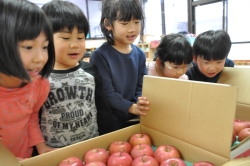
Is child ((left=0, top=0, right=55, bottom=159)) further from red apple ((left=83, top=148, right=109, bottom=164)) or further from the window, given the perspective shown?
the window

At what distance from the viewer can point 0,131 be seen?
2.39 feet

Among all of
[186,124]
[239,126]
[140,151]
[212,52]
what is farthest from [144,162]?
[212,52]

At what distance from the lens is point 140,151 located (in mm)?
742

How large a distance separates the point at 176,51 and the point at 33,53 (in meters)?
0.75

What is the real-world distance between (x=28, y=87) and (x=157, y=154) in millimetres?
530

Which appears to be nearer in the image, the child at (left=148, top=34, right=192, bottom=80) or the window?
the child at (left=148, top=34, right=192, bottom=80)

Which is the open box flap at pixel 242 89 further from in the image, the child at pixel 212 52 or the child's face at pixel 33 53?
the child's face at pixel 33 53

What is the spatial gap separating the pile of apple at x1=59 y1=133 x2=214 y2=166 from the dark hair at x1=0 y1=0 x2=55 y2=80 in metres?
0.34

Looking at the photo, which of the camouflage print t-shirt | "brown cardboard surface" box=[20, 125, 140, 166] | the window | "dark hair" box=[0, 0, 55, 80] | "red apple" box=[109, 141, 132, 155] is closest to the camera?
"dark hair" box=[0, 0, 55, 80]

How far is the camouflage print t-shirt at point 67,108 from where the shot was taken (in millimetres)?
871

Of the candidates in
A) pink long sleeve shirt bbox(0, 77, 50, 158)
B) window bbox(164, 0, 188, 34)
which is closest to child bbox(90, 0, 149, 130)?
pink long sleeve shirt bbox(0, 77, 50, 158)

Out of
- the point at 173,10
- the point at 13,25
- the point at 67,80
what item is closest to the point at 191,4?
the point at 173,10

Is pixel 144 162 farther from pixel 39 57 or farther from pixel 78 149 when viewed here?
pixel 39 57

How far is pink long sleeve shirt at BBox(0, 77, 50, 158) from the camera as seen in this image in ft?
2.35
